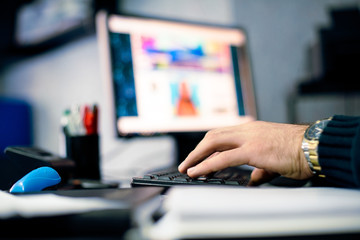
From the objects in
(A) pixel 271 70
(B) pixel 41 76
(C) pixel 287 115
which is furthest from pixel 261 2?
(B) pixel 41 76

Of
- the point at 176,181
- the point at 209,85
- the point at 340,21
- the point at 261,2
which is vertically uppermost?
the point at 261,2

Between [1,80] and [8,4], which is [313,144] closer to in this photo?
[8,4]

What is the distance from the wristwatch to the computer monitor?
451 millimetres

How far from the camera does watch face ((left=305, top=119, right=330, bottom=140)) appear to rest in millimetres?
396

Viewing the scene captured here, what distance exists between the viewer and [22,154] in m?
0.50

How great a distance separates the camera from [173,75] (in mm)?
847

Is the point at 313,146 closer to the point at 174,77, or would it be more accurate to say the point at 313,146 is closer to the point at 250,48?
the point at 174,77

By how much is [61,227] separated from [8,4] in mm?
1706

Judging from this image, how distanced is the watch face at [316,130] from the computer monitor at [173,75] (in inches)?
17.7

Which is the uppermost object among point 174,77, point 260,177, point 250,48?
point 250,48

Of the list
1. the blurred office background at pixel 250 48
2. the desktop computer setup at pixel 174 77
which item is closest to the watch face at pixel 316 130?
the desktop computer setup at pixel 174 77

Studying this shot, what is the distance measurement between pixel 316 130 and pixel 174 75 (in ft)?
1.67

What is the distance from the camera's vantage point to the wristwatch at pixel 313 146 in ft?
1.26

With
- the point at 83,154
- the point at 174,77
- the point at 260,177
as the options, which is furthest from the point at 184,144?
the point at 260,177
